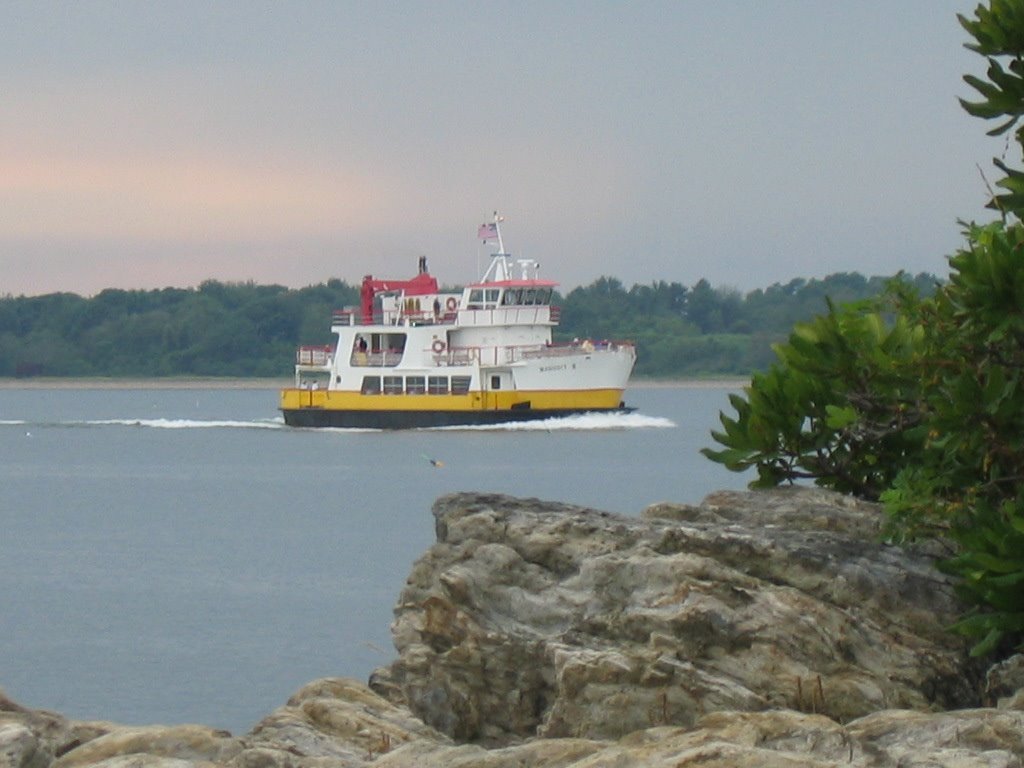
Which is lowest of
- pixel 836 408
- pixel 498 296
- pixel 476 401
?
pixel 476 401

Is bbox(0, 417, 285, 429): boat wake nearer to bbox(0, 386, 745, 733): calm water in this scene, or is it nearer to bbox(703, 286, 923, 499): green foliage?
bbox(0, 386, 745, 733): calm water

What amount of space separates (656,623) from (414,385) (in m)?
50.7

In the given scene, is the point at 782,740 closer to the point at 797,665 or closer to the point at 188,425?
the point at 797,665

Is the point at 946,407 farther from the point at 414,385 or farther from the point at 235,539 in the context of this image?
the point at 414,385

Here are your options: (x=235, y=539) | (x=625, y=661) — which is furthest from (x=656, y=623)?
(x=235, y=539)

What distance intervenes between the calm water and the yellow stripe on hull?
3.31 ft

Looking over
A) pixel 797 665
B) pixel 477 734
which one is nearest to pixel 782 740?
pixel 797 665

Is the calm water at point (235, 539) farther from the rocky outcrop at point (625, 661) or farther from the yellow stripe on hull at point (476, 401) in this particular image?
the rocky outcrop at point (625, 661)

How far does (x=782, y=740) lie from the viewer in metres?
6.11

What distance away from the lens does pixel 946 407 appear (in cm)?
743

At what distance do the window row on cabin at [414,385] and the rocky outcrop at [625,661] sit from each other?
48.5 metres

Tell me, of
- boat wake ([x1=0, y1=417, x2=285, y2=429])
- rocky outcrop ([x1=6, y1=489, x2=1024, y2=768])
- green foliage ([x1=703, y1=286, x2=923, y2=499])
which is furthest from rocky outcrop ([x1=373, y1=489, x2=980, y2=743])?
boat wake ([x1=0, y1=417, x2=285, y2=429])

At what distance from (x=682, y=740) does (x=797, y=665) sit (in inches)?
53.3

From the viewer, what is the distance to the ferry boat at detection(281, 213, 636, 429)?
187ft
